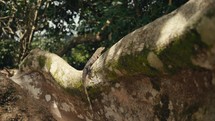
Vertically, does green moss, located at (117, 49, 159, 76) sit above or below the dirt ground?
above

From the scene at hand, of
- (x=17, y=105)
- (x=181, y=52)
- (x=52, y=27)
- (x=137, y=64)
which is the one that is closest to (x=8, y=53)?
(x=52, y=27)

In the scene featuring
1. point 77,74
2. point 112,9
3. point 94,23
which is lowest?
point 94,23

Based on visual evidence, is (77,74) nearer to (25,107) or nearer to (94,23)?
(25,107)

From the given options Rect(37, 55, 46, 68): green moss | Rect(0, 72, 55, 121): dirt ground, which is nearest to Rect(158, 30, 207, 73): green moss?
Rect(37, 55, 46, 68): green moss

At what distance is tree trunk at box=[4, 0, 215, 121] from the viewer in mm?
2166

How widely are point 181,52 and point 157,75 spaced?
1.59 feet

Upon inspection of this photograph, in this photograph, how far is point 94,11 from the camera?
9742 millimetres

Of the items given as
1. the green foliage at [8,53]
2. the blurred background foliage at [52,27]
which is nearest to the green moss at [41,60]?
the blurred background foliage at [52,27]

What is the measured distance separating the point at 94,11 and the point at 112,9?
3.22m

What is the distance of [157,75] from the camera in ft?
8.86

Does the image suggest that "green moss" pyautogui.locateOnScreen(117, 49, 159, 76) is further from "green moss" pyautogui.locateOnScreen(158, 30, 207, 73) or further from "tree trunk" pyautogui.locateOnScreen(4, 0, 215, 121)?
"green moss" pyautogui.locateOnScreen(158, 30, 207, 73)

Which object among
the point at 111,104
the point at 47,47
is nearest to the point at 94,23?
the point at 47,47

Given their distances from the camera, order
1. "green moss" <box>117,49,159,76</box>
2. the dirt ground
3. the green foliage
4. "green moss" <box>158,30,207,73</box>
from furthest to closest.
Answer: the green foliage < the dirt ground < "green moss" <box>117,49,159,76</box> < "green moss" <box>158,30,207,73</box>

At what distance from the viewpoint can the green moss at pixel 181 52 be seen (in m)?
2.11
